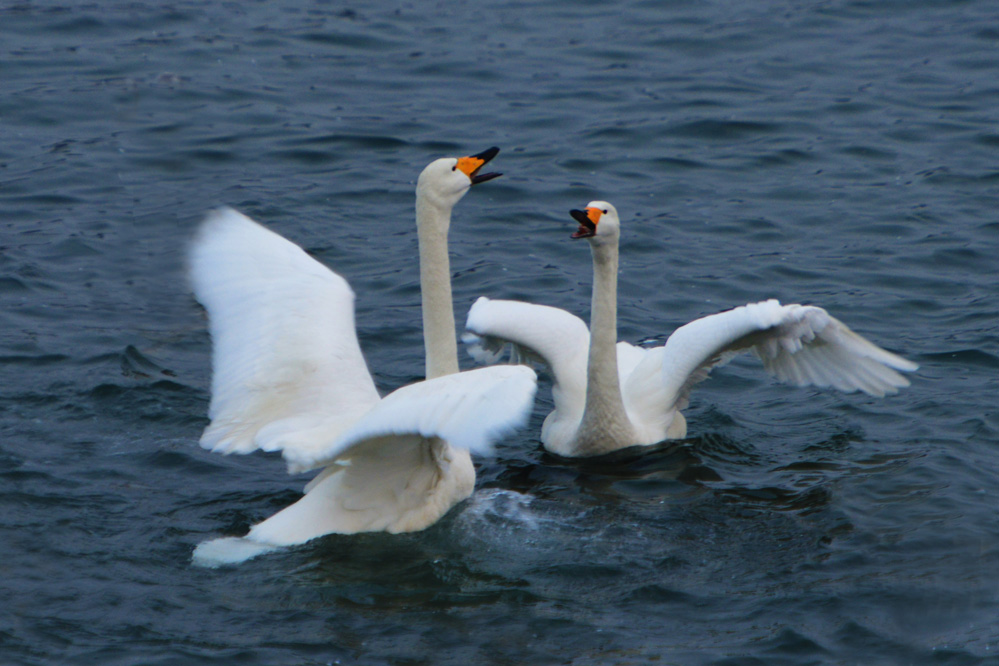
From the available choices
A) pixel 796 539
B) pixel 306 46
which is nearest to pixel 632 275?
pixel 796 539

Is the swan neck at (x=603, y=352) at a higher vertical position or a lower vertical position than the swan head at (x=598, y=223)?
lower

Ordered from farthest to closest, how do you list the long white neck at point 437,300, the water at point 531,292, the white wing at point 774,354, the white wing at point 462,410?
the white wing at point 774,354, the long white neck at point 437,300, the water at point 531,292, the white wing at point 462,410

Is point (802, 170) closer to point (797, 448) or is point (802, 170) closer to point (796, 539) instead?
point (797, 448)

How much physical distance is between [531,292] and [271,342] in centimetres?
375

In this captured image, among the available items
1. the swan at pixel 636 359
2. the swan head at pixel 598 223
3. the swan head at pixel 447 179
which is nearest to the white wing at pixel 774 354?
the swan at pixel 636 359

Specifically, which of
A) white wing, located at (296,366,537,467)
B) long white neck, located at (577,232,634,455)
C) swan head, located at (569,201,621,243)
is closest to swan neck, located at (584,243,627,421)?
long white neck, located at (577,232,634,455)

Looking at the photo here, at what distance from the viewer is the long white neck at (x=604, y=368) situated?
8000mm

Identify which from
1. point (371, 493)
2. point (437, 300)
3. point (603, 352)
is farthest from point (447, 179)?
point (603, 352)

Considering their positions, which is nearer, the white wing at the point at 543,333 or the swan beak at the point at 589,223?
the swan beak at the point at 589,223

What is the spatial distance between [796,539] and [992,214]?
5721 mm

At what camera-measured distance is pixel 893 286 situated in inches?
411

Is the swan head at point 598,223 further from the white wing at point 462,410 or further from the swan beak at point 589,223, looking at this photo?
the white wing at point 462,410

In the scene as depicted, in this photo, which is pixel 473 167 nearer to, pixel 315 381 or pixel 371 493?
pixel 315 381

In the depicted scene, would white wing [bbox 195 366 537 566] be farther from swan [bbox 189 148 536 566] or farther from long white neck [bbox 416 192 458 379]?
long white neck [bbox 416 192 458 379]
